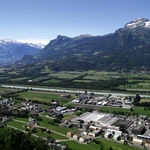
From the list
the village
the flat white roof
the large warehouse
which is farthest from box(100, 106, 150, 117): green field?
the large warehouse

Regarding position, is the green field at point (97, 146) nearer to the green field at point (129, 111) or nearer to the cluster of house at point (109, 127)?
the cluster of house at point (109, 127)

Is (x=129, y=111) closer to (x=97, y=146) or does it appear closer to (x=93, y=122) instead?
(x=93, y=122)

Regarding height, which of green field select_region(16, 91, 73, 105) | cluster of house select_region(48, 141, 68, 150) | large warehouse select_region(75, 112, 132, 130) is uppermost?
green field select_region(16, 91, 73, 105)

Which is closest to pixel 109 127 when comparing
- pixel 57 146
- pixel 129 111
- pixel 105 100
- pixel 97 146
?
pixel 97 146

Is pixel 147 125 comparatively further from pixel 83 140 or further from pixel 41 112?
pixel 41 112

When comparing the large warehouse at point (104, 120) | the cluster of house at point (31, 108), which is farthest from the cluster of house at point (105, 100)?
the cluster of house at point (31, 108)

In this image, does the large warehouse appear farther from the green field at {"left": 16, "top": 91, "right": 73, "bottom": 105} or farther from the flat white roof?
the green field at {"left": 16, "top": 91, "right": 73, "bottom": 105}

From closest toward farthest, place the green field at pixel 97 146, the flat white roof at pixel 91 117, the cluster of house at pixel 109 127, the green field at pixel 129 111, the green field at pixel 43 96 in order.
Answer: the green field at pixel 97 146 < the cluster of house at pixel 109 127 < the flat white roof at pixel 91 117 < the green field at pixel 129 111 < the green field at pixel 43 96

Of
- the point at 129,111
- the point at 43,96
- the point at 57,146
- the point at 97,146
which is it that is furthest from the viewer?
the point at 43,96
